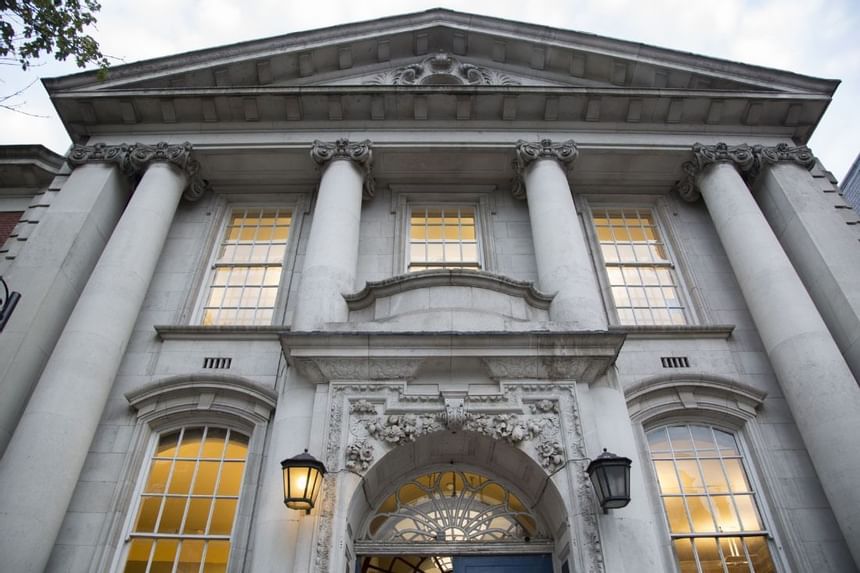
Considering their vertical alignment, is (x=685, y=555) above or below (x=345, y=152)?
below

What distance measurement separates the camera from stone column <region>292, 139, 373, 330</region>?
896 centimetres

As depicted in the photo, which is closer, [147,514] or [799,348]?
[147,514]

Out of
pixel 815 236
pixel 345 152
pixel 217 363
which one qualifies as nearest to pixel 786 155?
pixel 815 236

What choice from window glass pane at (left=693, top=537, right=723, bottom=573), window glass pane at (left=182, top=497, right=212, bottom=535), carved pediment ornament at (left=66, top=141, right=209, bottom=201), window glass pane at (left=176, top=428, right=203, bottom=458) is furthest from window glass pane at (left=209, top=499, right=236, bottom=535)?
carved pediment ornament at (left=66, top=141, right=209, bottom=201)

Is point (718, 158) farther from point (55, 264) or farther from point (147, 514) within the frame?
point (55, 264)

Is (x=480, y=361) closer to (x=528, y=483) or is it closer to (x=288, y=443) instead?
(x=528, y=483)

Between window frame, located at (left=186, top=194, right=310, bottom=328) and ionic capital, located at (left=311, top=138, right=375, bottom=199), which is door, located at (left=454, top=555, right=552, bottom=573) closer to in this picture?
window frame, located at (left=186, top=194, right=310, bottom=328)

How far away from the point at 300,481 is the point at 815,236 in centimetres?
958

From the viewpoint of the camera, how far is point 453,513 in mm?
8031

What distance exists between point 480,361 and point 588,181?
6.32 metres

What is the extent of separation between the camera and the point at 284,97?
478 inches

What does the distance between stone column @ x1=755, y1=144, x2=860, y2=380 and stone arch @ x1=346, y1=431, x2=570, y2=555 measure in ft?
17.6

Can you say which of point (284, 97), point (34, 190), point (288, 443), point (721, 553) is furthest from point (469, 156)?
point (34, 190)

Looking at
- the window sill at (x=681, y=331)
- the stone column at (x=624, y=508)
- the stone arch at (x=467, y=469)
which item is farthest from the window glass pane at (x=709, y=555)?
the window sill at (x=681, y=331)
